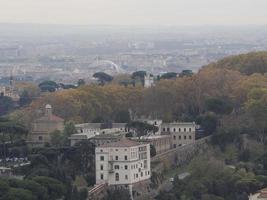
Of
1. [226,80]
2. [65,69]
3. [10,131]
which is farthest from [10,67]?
[10,131]

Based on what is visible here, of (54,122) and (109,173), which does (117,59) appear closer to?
(54,122)

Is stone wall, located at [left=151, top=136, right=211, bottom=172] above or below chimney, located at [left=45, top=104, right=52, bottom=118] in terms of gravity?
below

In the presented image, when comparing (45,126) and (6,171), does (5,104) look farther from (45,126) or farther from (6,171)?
(6,171)

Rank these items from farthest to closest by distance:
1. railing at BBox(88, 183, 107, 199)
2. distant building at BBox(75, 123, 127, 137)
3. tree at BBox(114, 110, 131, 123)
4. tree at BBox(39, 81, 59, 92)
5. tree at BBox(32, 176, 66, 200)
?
tree at BBox(39, 81, 59, 92) → tree at BBox(114, 110, 131, 123) → distant building at BBox(75, 123, 127, 137) → railing at BBox(88, 183, 107, 199) → tree at BBox(32, 176, 66, 200)

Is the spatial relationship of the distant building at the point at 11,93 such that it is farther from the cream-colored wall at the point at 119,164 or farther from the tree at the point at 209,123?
the cream-colored wall at the point at 119,164

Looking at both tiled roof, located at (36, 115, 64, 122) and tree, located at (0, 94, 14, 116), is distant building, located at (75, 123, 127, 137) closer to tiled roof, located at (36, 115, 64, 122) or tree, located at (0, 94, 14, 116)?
tiled roof, located at (36, 115, 64, 122)

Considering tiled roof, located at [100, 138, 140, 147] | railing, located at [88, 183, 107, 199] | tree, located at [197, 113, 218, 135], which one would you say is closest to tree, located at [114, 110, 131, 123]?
tree, located at [197, 113, 218, 135]

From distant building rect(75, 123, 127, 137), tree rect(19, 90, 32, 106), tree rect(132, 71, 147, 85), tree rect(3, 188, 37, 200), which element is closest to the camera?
tree rect(3, 188, 37, 200)
